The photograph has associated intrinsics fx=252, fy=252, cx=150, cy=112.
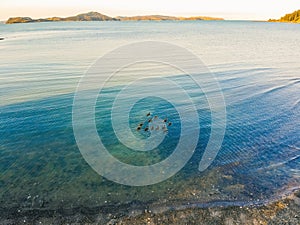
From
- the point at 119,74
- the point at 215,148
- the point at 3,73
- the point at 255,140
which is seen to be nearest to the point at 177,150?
the point at 215,148

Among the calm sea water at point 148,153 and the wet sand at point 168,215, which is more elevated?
the wet sand at point 168,215

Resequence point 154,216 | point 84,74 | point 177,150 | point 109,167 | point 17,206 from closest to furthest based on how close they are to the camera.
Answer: point 154,216
point 17,206
point 109,167
point 177,150
point 84,74

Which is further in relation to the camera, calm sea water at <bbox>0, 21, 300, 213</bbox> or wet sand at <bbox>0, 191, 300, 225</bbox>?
calm sea water at <bbox>0, 21, 300, 213</bbox>

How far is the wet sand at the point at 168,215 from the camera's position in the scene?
10289 millimetres

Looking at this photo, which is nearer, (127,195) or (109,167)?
(127,195)

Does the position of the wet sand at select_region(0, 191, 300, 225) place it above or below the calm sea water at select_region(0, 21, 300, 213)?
above

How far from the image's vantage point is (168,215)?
34.9 ft

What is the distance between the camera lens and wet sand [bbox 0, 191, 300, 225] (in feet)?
33.8

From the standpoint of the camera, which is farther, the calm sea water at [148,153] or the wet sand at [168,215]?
the calm sea water at [148,153]

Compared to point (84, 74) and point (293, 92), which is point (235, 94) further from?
point (84, 74)

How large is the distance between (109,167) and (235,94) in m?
17.1

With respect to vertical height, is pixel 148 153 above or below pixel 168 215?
below

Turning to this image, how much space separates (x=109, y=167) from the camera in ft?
47.0

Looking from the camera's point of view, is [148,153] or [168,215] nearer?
[168,215]
